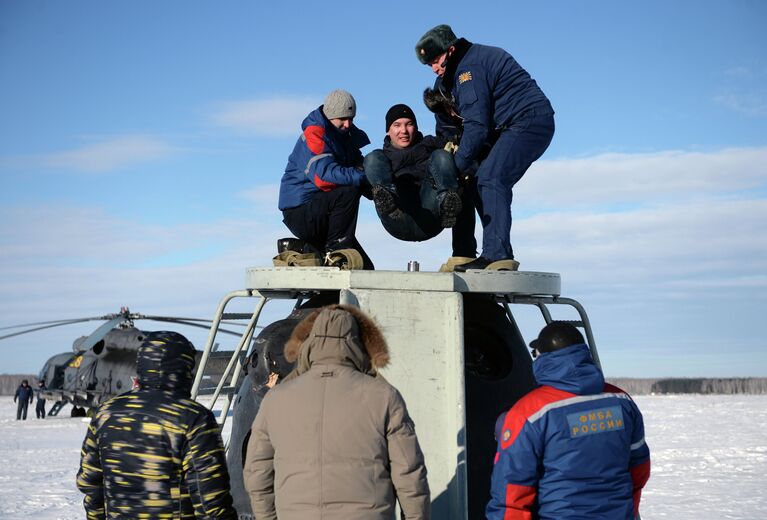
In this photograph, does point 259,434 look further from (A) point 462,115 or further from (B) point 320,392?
(A) point 462,115

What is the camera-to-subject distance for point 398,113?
614 cm

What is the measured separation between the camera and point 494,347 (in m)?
5.96

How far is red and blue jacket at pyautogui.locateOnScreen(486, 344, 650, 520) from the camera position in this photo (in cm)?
396

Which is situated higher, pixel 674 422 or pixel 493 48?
pixel 493 48

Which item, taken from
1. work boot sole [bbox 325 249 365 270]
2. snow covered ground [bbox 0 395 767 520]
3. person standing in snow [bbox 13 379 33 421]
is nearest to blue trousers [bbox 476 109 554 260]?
work boot sole [bbox 325 249 365 270]

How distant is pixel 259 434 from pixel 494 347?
2.43 m

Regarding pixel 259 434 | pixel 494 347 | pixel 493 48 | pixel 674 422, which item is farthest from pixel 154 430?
pixel 674 422

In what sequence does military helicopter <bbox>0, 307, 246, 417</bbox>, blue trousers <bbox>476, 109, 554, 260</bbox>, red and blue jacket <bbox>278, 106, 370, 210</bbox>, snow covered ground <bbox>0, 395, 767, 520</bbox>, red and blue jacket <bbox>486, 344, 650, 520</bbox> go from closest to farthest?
1. red and blue jacket <bbox>486, 344, 650, 520</bbox>
2. blue trousers <bbox>476, 109, 554, 260</bbox>
3. red and blue jacket <bbox>278, 106, 370, 210</bbox>
4. snow covered ground <bbox>0, 395, 767, 520</bbox>
5. military helicopter <bbox>0, 307, 246, 417</bbox>

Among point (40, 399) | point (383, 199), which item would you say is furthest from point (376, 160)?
point (40, 399)

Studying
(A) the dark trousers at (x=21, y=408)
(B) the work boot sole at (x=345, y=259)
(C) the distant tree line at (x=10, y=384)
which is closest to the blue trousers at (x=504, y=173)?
(B) the work boot sole at (x=345, y=259)

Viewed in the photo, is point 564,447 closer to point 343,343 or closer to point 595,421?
point 595,421

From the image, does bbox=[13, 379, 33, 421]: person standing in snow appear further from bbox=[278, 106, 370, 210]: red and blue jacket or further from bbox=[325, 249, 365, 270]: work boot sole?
bbox=[325, 249, 365, 270]: work boot sole

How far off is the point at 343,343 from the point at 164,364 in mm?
725

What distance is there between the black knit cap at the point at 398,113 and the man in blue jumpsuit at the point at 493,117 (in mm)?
374
